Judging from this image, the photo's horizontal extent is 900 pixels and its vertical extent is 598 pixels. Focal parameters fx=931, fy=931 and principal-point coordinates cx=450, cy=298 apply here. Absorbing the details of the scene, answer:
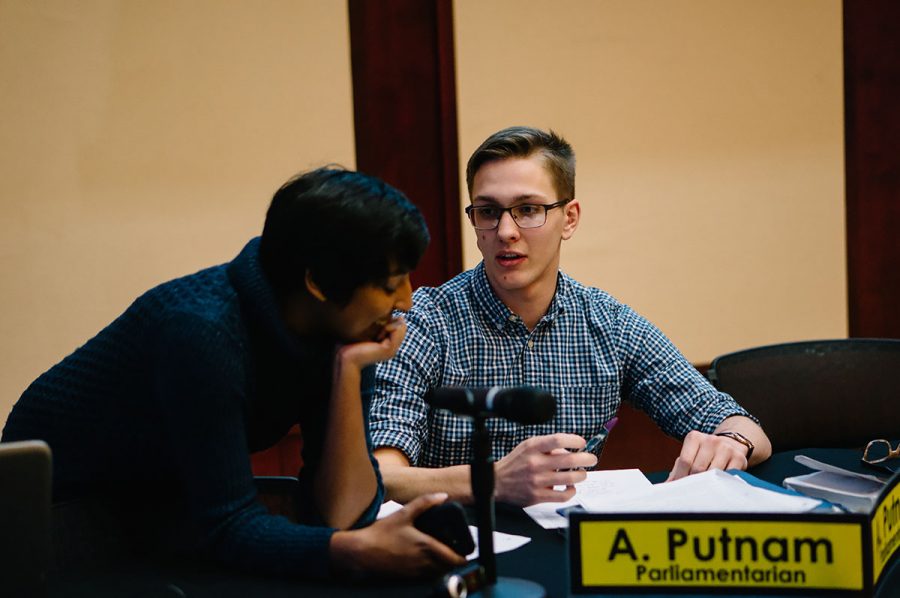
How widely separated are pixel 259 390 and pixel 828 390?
5.35 ft

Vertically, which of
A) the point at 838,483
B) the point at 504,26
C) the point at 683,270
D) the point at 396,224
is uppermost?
the point at 504,26

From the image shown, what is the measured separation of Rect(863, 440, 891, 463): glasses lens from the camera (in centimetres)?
182

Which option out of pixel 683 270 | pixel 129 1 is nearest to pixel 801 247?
pixel 683 270

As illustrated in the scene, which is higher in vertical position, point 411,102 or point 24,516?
point 411,102

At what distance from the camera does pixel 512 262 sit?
7.05ft

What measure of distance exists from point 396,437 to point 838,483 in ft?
2.79

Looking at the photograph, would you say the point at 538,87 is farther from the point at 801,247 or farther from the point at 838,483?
the point at 838,483

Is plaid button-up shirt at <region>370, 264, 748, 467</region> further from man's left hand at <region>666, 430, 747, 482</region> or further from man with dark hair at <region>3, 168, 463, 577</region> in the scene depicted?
man with dark hair at <region>3, 168, 463, 577</region>

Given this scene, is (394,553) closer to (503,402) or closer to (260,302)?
(503,402)

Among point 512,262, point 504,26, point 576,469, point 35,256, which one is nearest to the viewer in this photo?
point 576,469

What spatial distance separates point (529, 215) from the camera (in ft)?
7.12

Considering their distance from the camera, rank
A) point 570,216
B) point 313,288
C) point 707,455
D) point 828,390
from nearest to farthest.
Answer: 1. point 313,288
2. point 707,455
3. point 570,216
4. point 828,390

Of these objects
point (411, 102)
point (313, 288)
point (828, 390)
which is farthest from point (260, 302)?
point (411, 102)

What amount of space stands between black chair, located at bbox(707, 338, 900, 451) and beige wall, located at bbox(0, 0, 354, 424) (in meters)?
1.54
